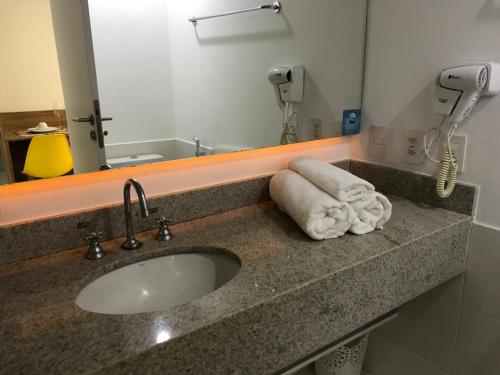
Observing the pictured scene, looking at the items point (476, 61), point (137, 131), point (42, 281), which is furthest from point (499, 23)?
point (42, 281)

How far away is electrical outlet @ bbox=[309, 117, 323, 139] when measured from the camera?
142 cm

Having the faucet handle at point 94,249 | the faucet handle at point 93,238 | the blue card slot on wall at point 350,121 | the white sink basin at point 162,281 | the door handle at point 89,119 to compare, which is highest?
the door handle at point 89,119

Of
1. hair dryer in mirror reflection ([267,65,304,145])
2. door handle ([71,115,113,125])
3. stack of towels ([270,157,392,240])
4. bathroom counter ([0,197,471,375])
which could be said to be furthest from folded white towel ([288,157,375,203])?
door handle ([71,115,113,125])

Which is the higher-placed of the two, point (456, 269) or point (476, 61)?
point (476, 61)

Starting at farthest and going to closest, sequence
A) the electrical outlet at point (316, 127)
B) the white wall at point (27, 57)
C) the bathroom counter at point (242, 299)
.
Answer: the electrical outlet at point (316, 127), the white wall at point (27, 57), the bathroom counter at point (242, 299)

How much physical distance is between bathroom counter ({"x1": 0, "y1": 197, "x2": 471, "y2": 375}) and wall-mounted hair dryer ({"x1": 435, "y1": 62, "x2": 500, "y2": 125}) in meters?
0.31

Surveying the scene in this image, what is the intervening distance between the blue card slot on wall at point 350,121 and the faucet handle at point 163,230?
74 centimetres

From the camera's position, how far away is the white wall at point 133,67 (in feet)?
3.25

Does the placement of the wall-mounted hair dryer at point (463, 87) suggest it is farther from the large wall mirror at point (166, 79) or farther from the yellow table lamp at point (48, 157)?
the yellow table lamp at point (48, 157)

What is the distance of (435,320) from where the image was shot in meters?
1.28

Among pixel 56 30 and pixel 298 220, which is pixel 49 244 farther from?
pixel 298 220

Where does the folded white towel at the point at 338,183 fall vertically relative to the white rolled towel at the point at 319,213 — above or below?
above

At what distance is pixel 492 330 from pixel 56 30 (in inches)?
55.5

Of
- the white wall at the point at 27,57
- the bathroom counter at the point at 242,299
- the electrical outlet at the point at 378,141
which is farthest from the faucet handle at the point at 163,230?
the electrical outlet at the point at 378,141
